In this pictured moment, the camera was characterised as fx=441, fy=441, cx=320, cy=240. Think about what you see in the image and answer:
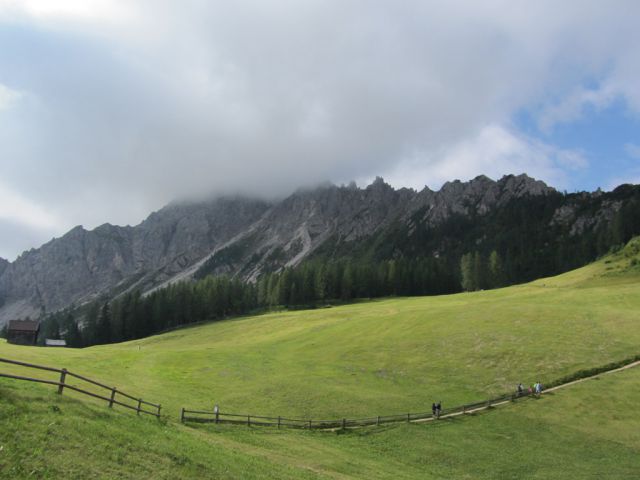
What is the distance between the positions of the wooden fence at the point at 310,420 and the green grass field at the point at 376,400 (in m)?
1.44

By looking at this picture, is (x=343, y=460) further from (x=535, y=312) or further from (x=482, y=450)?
(x=535, y=312)

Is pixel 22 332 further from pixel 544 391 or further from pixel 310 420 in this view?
pixel 544 391

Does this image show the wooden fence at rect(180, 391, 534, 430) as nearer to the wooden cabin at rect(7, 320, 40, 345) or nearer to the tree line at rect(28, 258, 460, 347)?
the tree line at rect(28, 258, 460, 347)

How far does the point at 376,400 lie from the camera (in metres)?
50.5

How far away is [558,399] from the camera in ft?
161

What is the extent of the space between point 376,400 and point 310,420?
9871 mm

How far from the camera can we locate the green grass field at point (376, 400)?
20375 mm

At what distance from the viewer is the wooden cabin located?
131 meters

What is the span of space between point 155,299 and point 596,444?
157 metres

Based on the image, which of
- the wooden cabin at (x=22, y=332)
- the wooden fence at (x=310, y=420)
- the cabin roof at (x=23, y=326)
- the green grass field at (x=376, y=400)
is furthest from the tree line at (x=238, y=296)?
the wooden fence at (x=310, y=420)

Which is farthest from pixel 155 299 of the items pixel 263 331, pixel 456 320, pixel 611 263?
pixel 611 263

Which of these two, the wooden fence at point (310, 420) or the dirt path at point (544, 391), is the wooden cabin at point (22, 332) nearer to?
the wooden fence at point (310, 420)

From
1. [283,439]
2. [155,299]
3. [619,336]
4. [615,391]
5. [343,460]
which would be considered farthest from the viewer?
[155,299]

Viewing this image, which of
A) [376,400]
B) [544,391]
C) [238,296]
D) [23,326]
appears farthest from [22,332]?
[544,391]
